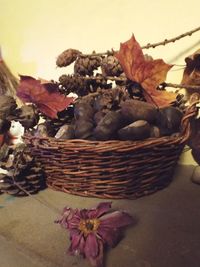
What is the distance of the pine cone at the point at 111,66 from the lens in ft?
1.86

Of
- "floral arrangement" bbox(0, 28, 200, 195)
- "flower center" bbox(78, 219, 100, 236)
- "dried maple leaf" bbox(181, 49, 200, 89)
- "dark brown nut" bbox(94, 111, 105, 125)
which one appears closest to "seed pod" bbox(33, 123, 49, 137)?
"floral arrangement" bbox(0, 28, 200, 195)

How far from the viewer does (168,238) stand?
371 millimetres

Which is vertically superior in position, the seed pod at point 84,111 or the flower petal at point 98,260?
the seed pod at point 84,111

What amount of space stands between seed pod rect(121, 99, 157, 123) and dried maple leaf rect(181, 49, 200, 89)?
17cm

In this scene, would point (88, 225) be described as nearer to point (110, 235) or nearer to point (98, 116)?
point (110, 235)

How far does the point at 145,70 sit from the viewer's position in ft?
1.61

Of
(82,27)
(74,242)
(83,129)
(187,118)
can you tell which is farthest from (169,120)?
(82,27)

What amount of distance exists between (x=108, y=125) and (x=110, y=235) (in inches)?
6.7

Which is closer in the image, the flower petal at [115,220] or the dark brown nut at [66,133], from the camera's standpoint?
the flower petal at [115,220]

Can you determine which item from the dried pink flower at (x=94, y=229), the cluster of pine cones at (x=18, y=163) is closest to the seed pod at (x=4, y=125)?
the cluster of pine cones at (x=18, y=163)

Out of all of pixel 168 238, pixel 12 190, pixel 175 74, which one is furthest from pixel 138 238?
pixel 175 74

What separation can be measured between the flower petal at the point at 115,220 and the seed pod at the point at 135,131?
117 mm

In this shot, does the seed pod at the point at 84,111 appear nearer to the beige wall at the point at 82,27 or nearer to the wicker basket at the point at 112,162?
the wicker basket at the point at 112,162

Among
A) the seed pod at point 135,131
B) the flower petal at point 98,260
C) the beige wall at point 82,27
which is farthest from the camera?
the beige wall at point 82,27
